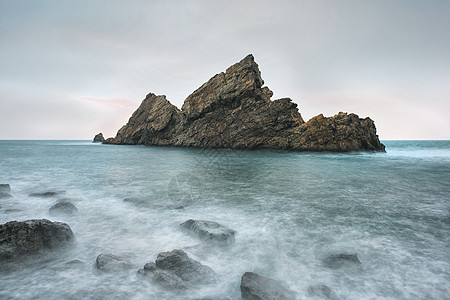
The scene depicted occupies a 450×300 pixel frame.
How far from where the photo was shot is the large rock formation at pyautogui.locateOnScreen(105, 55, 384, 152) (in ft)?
119

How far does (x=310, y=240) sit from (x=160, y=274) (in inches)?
127

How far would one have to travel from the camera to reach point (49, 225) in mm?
4172

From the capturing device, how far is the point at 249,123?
43750 mm

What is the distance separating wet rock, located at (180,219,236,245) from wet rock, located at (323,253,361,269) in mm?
1879

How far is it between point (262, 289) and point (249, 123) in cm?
4163

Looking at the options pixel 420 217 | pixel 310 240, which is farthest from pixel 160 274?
pixel 420 217

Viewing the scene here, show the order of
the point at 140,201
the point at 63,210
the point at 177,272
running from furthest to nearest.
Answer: the point at 140,201 < the point at 63,210 < the point at 177,272

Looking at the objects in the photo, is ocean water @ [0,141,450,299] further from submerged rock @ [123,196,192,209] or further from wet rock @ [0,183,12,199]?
wet rock @ [0,183,12,199]

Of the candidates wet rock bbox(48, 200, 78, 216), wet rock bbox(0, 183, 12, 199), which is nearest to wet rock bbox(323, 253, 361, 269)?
wet rock bbox(48, 200, 78, 216)

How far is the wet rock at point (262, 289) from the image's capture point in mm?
2904

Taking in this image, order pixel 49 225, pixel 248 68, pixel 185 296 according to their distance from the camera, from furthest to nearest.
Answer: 1. pixel 248 68
2. pixel 49 225
3. pixel 185 296

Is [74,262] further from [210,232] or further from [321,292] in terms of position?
[321,292]

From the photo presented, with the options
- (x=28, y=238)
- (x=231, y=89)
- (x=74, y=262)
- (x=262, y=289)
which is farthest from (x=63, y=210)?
(x=231, y=89)

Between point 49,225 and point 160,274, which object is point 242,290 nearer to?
point 160,274
